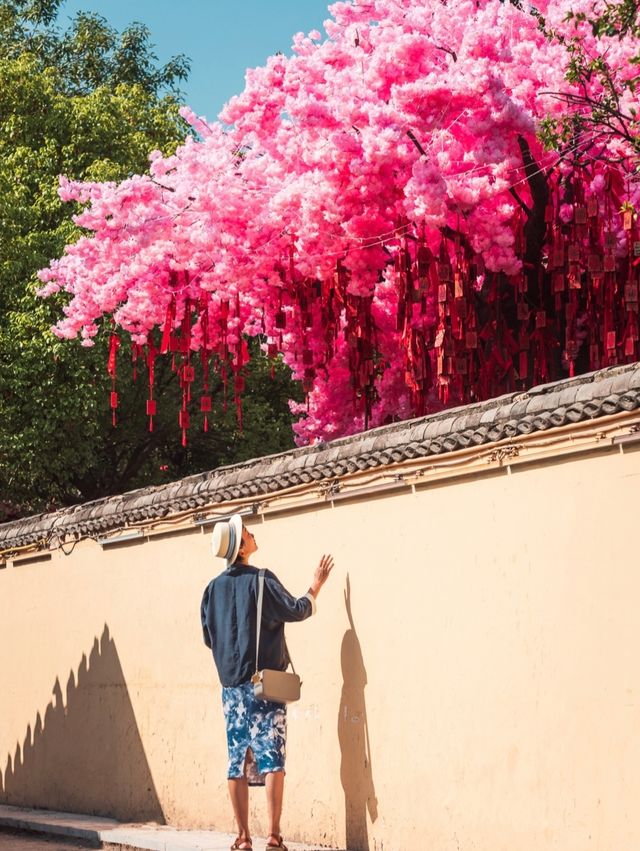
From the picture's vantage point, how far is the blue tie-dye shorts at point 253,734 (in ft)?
29.6

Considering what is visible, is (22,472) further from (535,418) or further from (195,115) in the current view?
(535,418)

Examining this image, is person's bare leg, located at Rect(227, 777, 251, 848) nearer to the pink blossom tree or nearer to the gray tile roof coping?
the gray tile roof coping

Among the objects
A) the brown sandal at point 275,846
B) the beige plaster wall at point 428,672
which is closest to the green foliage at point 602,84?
the beige plaster wall at point 428,672

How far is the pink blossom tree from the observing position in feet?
45.6

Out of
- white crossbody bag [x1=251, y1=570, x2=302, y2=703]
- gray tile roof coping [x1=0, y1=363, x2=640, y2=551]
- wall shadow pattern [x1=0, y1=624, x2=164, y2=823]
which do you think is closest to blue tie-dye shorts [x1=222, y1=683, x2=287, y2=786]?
white crossbody bag [x1=251, y1=570, x2=302, y2=703]

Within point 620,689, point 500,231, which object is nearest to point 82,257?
point 500,231

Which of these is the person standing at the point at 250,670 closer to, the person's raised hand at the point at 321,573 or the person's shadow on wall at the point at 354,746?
the person's raised hand at the point at 321,573

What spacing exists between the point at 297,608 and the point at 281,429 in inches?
696

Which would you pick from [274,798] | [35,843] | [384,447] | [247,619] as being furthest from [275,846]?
[35,843]

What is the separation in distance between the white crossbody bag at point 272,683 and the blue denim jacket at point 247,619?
4 cm

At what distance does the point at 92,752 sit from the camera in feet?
43.5

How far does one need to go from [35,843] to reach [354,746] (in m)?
3.82

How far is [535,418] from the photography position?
781 cm

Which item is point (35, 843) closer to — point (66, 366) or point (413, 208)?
point (413, 208)
